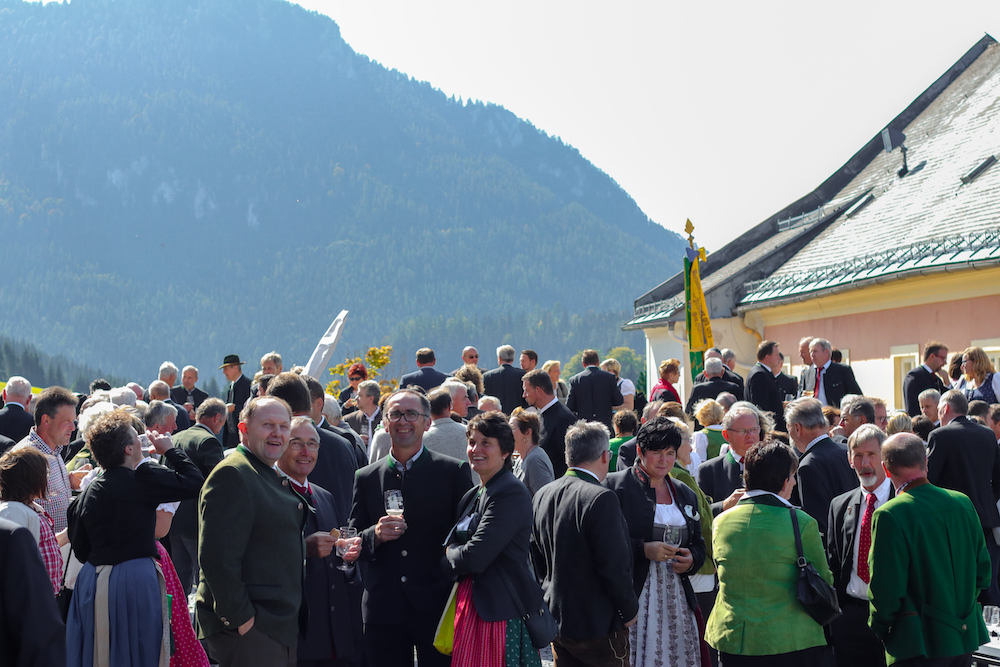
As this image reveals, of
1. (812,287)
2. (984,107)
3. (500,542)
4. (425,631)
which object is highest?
(984,107)

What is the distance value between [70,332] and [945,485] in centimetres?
21173

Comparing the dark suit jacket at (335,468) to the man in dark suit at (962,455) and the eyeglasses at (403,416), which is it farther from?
the man in dark suit at (962,455)

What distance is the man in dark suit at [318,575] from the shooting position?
16.9ft

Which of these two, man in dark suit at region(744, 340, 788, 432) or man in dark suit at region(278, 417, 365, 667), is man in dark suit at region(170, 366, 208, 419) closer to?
man in dark suit at region(744, 340, 788, 432)

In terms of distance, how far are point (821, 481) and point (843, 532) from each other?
649 millimetres

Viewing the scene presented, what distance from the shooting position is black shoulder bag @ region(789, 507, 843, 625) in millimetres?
4895

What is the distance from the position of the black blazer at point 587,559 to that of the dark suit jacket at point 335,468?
62.1 inches

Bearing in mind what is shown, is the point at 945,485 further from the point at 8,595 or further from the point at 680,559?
the point at 8,595

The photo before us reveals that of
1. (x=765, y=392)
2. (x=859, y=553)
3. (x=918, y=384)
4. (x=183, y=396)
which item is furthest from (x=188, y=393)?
(x=859, y=553)

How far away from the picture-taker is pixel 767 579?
196 inches

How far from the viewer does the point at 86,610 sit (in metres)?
5.08

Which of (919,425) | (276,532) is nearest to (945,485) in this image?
(919,425)

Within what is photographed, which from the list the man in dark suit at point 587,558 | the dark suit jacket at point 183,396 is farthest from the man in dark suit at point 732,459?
the dark suit jacket at point 183,396

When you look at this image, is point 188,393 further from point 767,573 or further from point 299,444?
point 767,573
